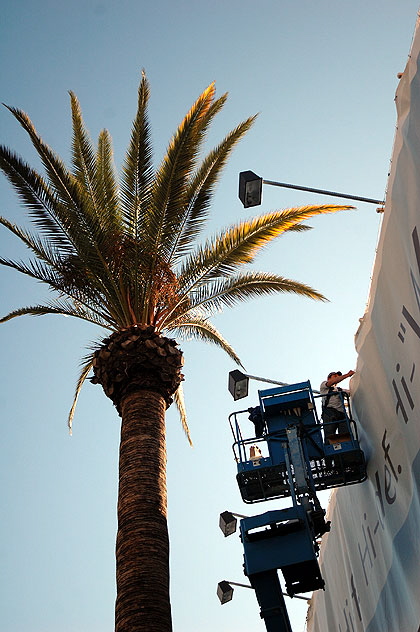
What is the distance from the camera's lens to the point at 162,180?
12.6 meters

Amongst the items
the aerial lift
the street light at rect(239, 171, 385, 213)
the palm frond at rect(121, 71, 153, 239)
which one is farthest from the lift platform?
the palm frond at rect(121, 71, 153, 239)

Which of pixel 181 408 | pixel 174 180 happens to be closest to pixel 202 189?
pixel 174 180

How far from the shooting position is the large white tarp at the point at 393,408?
21.5 ft

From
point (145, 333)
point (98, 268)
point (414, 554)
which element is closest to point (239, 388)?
point (145, 333)

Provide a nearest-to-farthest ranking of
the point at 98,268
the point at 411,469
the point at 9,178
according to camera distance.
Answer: the point at 411,469, the point at 98,268, the point at 9,178

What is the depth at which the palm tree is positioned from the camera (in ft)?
35.7

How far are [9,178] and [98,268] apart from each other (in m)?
2.75

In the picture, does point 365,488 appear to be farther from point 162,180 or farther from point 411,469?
point 162,180

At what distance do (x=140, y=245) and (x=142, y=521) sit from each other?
16.4 ft

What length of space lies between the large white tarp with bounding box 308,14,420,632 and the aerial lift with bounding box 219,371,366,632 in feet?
1.43

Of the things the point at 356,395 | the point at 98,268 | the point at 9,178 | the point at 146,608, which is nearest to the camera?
the point at 146,608

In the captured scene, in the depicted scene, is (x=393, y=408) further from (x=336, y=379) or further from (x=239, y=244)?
(x=239, y=244)

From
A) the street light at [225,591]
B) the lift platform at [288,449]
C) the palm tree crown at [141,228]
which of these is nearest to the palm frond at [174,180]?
the palm tree crown at [141,228]

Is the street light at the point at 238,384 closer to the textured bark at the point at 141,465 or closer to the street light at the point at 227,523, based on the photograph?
the textured bark at the point at 141,465
